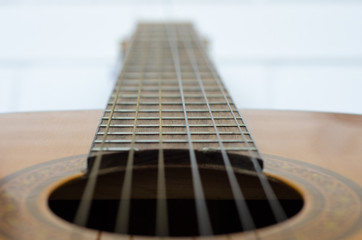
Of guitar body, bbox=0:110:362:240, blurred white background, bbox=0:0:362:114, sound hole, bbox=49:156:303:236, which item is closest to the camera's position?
guitar body, bbox=0:110:362:240

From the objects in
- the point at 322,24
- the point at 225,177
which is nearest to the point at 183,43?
the point at 225,177

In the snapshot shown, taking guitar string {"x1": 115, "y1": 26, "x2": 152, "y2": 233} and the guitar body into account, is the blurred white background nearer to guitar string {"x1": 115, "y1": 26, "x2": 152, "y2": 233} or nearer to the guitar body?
the guitar body

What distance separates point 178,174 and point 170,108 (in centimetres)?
18

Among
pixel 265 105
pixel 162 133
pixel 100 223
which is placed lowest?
pixel 265 105

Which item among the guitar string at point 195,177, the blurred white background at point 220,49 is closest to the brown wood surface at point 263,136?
the guitar string at point 195,177

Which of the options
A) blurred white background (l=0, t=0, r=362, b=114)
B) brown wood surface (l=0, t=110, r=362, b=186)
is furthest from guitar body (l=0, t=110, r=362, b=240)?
blurred white background (l=0, t=0, r=362, b=114)

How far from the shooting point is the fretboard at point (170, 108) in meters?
0.63

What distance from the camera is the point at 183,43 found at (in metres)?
1.29

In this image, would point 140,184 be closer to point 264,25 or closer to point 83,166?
point 83,166

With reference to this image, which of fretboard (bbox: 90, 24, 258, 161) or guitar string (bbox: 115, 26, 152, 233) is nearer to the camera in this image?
guitar string (bbox: 115, 26, 152, 233)

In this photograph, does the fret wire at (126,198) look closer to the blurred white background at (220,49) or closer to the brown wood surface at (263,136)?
the brown wood surface at (263,136)

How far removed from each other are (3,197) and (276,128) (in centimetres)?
43

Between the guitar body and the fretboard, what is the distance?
0.13ft

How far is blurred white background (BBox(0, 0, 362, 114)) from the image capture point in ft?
5.43
